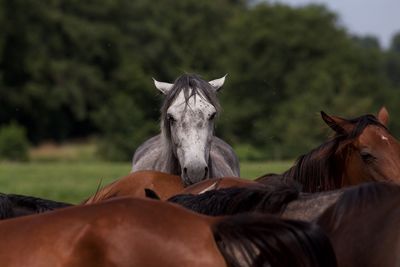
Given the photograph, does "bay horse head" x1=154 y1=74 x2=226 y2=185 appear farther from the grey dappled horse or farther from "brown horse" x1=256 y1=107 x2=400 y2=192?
"brown horse" x1=256 y1=107 x2=400 y2=192

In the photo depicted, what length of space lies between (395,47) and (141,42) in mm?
105935

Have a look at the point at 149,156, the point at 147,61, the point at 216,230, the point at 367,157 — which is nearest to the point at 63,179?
the point at 149,156

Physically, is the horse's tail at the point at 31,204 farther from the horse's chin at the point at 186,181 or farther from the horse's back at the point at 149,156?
the horse's back at the point at 149,156

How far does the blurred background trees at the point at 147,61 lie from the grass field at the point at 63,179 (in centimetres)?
2371

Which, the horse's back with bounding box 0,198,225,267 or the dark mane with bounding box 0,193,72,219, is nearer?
the horse's back with bounding box 0,198,225,267

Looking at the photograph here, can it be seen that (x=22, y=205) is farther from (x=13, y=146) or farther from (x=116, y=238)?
(x=13, y=146)

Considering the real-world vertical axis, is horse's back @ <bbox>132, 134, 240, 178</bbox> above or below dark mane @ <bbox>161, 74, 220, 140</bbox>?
below

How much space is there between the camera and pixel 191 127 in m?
7.55

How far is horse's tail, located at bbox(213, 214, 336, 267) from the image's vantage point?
13.3ft

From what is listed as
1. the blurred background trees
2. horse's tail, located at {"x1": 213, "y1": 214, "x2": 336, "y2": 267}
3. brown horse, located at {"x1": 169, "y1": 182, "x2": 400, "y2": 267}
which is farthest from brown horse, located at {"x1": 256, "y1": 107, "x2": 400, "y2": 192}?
the blurred background trees

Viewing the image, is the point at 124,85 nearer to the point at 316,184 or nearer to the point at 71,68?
the point at 71,68

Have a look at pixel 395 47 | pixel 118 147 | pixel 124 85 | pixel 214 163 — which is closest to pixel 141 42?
pixel 124 85

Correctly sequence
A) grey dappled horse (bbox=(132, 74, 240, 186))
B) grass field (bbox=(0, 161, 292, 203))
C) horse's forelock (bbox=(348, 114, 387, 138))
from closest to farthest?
horse's forelock (bbox=(348, 114, 387, 138)), grey dappled horse (bbox=(132, 74, 240, 186)), grass field (bbox=(0, 161, 292, 203))

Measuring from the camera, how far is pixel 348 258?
4.36 metres
